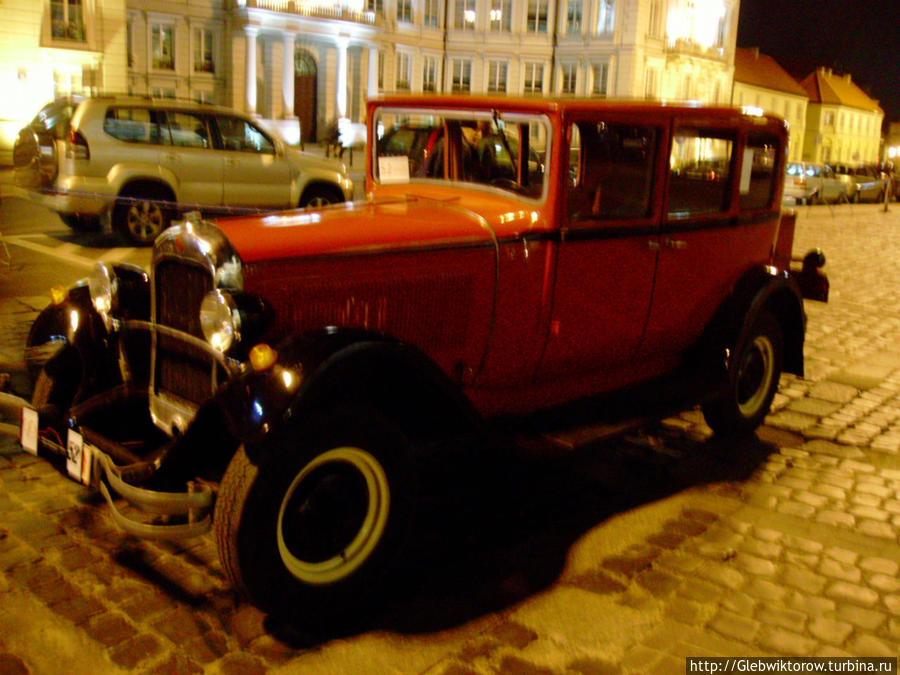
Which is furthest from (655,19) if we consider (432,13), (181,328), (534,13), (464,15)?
(181,328)

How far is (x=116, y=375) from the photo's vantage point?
13.6 feet

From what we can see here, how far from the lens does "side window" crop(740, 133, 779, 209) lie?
5.20m

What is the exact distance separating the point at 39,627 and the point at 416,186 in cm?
286

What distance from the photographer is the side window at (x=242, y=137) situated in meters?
12.6

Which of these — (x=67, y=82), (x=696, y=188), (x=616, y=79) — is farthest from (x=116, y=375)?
(x=616, y=79)

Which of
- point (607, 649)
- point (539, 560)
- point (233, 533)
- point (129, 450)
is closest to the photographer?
point (233, 533)

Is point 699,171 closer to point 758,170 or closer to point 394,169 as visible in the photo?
point 758,170

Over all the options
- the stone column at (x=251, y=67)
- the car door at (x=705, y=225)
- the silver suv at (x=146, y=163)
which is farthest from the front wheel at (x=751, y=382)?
the stone column at (x=251, y=67)

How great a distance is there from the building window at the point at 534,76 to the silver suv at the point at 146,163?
1717 inches

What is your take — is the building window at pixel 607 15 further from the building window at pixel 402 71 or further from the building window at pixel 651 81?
the building window at pixel 402 71

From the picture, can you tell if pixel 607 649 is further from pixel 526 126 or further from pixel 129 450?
pixel 526 126

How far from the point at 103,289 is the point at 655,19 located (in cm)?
5608

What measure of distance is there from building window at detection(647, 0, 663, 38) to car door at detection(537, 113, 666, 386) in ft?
177

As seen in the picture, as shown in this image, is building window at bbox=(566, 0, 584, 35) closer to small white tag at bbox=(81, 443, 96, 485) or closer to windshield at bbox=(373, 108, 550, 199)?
windshield at bbox=(373, 108, 550, 199)
